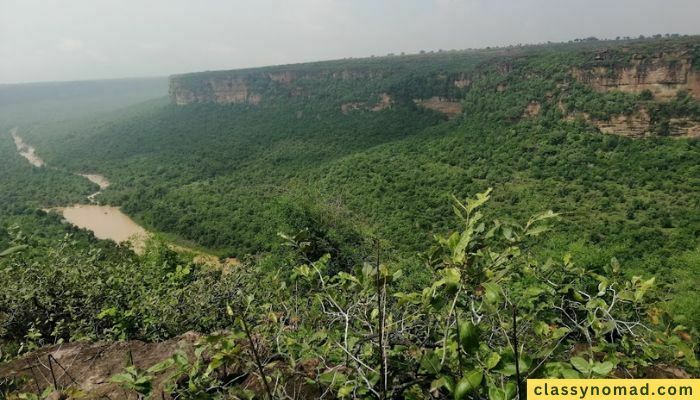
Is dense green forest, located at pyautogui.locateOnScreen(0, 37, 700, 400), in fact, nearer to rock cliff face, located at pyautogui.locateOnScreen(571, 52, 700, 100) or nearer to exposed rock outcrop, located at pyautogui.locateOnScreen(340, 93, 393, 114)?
exposed rock outcrop, located at pyautogui.locateOnScreen(340, 93, 393, 114)

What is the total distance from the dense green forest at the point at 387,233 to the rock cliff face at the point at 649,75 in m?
0.68

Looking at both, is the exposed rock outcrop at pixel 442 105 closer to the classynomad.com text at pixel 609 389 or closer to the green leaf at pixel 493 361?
the classynomad.com text at pixel 609 389

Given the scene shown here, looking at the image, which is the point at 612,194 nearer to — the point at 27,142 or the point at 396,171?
the point at 396,171

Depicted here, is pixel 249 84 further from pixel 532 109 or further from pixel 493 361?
pixel 493 361

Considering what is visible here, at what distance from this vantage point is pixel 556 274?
94.9 inches

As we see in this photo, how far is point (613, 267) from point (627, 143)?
34723 millimetres

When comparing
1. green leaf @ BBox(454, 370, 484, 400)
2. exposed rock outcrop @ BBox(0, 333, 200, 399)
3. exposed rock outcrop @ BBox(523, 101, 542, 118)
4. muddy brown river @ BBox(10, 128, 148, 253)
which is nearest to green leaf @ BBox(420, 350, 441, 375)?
green leaf @ BBox(454, 370, 484, 400)

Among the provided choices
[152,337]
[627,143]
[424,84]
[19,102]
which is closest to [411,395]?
[152,337]

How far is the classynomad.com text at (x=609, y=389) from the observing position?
134 centimetres

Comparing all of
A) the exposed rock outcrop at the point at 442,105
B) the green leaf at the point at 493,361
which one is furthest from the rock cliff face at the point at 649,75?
the green leaf at the point at 493,361

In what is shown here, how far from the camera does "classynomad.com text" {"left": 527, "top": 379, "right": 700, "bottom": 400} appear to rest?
1338 millimetres

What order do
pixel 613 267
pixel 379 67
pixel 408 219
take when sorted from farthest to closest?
pixel 379 67 → pixel 408 219 → pixel 613 267

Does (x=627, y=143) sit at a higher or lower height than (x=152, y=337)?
lower

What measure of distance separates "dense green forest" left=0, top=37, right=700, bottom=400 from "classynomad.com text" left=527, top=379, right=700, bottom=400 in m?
0.05
